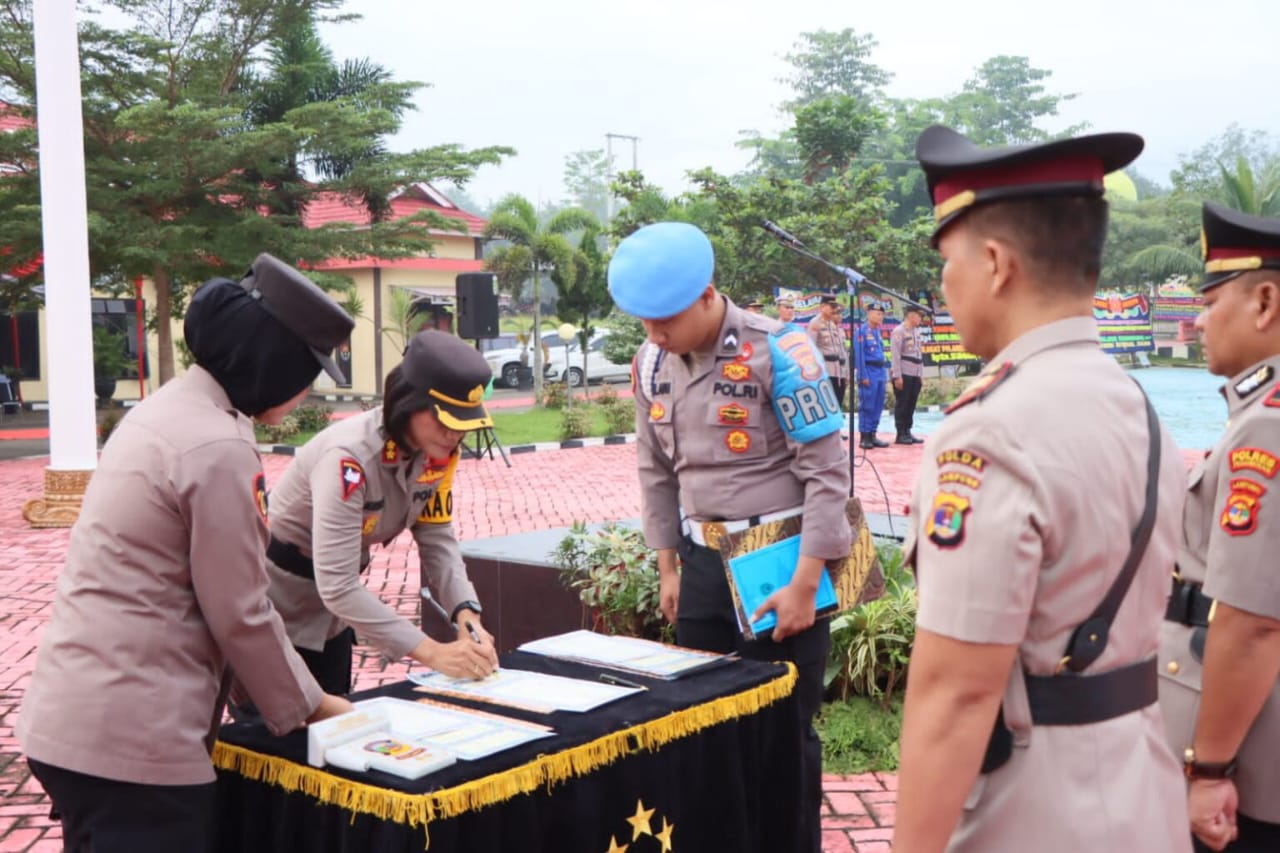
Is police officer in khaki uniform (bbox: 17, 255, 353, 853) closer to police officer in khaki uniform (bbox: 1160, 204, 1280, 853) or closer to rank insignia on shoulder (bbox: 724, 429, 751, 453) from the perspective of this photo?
rank insignia on shoulder (bbox: 724, 429, 751, 453)

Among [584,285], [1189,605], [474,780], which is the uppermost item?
[584,285]

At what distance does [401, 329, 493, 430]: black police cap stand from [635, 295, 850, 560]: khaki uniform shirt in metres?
0.61

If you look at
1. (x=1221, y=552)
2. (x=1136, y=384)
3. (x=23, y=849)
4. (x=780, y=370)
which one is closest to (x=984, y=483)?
(x=1136, y=384)

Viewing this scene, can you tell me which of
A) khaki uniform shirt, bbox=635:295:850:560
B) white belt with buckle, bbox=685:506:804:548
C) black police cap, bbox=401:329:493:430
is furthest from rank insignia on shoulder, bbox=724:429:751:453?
black police cap, bbox=401:329:493:430

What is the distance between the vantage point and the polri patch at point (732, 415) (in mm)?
3131

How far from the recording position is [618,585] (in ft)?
16.5

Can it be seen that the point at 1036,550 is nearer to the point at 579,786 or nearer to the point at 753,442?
the point at 579,786

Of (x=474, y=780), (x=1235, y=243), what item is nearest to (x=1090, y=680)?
(x=1235, y=243)

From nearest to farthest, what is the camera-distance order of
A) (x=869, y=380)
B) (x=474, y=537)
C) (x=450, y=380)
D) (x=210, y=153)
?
(x=450, y=380), (x=474, y=537), (x=869, y=380), (x=210, y=153)

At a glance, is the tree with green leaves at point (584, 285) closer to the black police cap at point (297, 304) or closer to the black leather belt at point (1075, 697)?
the black police cap at point (297, 304)

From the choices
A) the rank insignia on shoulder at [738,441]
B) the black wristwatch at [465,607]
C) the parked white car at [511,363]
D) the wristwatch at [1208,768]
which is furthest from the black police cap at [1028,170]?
the parked white car at [511,363]

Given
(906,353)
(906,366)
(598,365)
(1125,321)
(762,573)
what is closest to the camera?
(762,573)

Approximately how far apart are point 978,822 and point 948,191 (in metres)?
0.81

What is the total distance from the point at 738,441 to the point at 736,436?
0.01 meters
